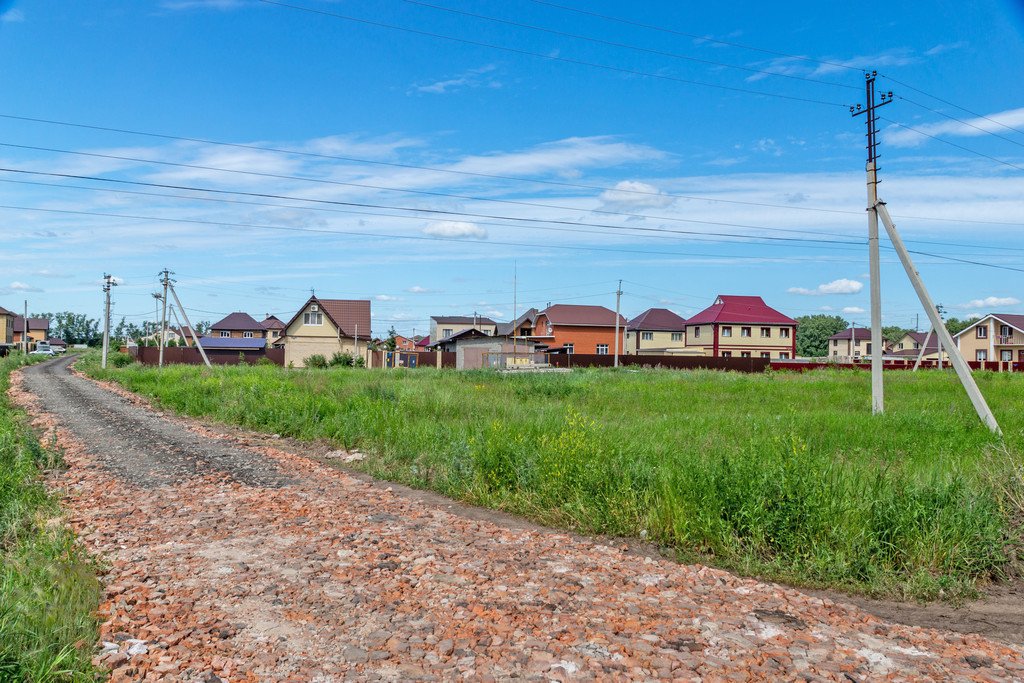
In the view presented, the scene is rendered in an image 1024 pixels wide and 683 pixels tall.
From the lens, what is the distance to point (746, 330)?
197ft

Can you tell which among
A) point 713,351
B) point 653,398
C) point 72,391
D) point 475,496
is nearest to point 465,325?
point 713,351

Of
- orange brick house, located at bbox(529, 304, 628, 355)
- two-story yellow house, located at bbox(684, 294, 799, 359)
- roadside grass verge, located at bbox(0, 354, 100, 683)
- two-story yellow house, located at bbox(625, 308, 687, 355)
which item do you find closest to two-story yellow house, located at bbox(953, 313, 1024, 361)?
two-story yellow house, located at bbox(684, 294, 799, 359)

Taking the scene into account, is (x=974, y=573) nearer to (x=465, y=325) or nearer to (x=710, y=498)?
(x=710, y=498)

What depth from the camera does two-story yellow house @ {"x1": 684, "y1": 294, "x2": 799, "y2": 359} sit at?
196ft

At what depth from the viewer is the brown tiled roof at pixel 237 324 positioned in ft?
291

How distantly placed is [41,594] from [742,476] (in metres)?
5.52

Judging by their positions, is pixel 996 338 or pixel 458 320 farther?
pixel 458 320

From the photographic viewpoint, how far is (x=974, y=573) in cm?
534

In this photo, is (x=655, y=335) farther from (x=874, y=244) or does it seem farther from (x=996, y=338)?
(x=874, y=244)

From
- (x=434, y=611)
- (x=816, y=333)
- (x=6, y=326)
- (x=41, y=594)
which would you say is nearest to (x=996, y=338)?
(x=816, y=333)

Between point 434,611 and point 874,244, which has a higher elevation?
point 874,244

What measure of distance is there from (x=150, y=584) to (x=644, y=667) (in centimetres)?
363

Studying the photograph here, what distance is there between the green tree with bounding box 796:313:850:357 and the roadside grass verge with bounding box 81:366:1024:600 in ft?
316

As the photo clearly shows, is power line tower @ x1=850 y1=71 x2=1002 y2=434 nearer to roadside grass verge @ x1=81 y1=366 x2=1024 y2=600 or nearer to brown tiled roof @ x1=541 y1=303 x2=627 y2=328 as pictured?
roadside grass verge @ x1=81 y1=366 x2=1024 y2=600
